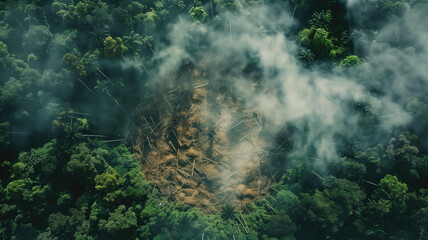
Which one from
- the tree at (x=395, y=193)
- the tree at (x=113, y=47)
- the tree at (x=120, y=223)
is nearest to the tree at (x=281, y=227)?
the tree at (x=395, y=193)

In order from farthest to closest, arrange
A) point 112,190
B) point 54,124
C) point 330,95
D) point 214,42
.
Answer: point 214,42, point 330,95, point 54,124, point 112,190

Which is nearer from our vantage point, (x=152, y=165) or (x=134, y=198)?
(x=134, y=198)

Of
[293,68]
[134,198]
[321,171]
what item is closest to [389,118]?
[321,171]

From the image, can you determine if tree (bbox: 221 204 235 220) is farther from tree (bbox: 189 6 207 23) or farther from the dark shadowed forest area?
tree (bbox: 189 6 207 23)

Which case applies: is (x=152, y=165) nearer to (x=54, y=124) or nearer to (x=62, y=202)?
(x=62, y=202)

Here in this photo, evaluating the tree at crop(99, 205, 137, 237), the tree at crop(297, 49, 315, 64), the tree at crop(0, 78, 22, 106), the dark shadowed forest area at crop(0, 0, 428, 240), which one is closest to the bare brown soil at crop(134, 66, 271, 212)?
the dark shadowed forest area at crop(0, 0, 428, 240)

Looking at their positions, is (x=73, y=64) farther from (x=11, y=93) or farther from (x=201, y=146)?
(x=201, y=146)

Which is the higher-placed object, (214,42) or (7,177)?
(214,42)
